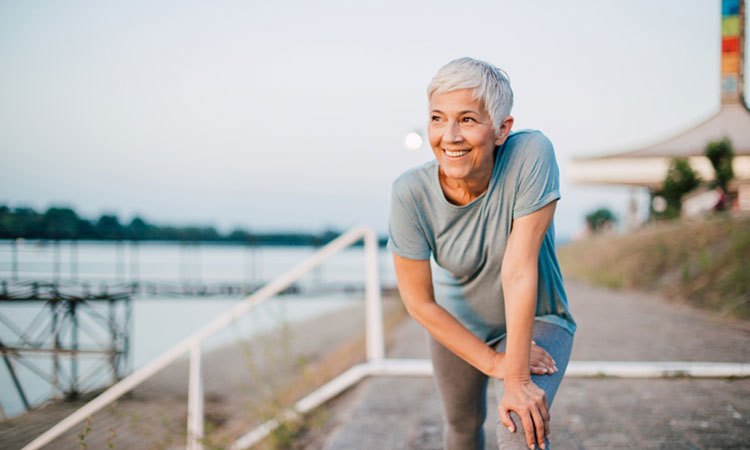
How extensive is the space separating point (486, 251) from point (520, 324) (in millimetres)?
227

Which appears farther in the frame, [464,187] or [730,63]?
[730,63]

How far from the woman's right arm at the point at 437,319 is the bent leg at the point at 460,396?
14 cm

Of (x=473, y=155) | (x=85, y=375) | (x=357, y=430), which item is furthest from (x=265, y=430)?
(x=85, y=375)

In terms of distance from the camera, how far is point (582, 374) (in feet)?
10.1

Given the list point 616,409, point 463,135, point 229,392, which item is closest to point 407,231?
point 463,135

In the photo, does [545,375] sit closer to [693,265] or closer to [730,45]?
[693,265]

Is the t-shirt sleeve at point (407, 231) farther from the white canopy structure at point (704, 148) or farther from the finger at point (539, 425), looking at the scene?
the white canopy structure at point (704, 148)

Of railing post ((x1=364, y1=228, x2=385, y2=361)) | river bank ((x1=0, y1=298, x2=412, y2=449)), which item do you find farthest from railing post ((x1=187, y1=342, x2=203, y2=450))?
railing post ((x1=364, y1=228, x2=385, y2=361))

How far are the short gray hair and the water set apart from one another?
12.1 m

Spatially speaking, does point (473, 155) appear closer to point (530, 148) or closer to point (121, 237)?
point (530, 148)

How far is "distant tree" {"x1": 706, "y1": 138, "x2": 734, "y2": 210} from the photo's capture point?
35.3 feet

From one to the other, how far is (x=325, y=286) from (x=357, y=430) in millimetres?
20896

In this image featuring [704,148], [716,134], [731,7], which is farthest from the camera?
[716,134]

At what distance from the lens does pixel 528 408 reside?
1035 mm
